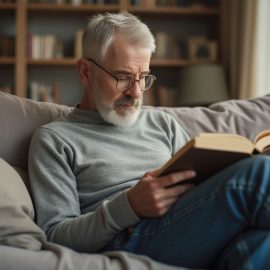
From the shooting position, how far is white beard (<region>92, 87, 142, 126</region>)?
1.55 meters

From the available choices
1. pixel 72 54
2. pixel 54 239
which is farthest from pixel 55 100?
pixel 54 239

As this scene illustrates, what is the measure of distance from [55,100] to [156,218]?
9.83 ft

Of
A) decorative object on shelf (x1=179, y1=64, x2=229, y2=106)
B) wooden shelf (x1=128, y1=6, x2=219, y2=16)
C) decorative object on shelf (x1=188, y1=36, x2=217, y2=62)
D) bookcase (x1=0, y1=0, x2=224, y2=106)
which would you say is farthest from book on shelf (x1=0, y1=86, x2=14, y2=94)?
decorative object on shelf (x1=188, y1=36, x2=217, y2=62)

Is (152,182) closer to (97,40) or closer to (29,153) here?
(29,153)

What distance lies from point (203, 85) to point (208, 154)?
8.40 ft

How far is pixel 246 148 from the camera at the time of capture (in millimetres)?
1087

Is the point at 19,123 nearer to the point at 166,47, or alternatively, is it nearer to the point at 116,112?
the point at 116,112

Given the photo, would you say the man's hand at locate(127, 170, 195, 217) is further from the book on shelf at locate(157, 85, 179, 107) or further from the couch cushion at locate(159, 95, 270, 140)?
the book on shelf at locate(157, 85, 179, 107)

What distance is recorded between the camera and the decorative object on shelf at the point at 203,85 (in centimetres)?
353

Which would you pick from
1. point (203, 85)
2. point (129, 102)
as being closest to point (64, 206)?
point (129, 102)

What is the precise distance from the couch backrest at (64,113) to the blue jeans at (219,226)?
541 mm

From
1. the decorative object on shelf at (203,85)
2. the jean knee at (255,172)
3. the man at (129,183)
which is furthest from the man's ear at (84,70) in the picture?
the decorative object on shelf at (203,85)

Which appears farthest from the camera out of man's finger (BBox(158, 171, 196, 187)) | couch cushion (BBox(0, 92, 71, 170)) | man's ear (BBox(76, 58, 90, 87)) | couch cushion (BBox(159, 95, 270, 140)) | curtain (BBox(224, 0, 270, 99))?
curtain (BBox(224, 0, 270, 99))

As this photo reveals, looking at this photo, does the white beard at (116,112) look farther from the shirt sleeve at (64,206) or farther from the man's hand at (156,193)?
the man's hand at (156,193)
